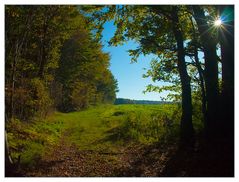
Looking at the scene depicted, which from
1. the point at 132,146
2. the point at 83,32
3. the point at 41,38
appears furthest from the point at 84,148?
the point at 83,32

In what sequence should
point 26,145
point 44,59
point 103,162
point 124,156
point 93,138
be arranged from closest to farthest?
point 103,162
point 26,145
point 124,156
point 93,138
point 44,59

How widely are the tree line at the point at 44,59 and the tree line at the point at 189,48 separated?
8.81 feet

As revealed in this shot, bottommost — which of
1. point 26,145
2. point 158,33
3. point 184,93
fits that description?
point 26,145

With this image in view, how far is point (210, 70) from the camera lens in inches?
502

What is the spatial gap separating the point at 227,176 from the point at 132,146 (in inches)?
286

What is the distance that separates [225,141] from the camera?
11156 mm

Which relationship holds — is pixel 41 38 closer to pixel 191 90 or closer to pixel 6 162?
pixel 191 90

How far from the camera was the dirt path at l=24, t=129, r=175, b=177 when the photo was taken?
1081 centimetres

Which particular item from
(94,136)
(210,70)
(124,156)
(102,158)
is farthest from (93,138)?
(210,70)

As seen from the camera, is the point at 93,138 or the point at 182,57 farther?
the point at 93,138

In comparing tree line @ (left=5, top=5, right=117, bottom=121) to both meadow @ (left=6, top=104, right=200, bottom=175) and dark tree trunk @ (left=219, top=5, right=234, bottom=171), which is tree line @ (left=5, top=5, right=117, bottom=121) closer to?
meadow @ (left=6, top=104, right=200, bottom=175)

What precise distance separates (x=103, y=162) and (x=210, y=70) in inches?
245

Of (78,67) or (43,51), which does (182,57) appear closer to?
(43,51)

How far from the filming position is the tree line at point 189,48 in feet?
38.3
